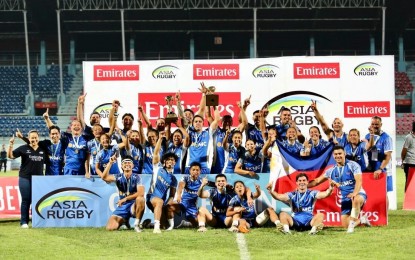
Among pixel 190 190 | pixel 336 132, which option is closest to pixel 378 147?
pixel 336 132

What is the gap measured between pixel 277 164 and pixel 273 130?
0.66 meters

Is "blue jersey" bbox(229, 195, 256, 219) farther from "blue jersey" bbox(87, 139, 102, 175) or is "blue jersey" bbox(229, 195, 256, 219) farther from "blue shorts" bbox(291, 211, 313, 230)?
"blue jersey" bbox(87, 139, 102, 175)

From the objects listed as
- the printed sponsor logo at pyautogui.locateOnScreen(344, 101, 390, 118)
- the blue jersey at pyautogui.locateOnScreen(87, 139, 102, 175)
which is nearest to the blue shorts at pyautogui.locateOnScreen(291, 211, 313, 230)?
the blue jersey at pyautogui.locateOnScreen(87, 139, 102, 175)

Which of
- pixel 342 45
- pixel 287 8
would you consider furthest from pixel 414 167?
pixel 342 45

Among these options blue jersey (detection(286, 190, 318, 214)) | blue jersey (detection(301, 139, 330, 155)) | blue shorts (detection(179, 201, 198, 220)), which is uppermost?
blue jersey (detection(301, 139, 330, 155))

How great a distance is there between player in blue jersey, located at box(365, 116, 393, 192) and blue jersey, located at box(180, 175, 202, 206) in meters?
3.49

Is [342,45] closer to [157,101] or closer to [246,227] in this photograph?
[157,101]

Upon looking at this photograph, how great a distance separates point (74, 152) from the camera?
1410 centimetres

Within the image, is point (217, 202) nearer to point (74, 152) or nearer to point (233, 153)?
point (233, 153)

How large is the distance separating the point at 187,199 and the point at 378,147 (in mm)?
4113

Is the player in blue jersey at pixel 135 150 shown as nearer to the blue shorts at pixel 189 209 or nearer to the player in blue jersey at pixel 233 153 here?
the blue shorts at pixel 189 209

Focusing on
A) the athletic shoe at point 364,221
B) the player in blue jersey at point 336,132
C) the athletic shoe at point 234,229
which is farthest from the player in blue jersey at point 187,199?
the athletic shoe at point 364,221

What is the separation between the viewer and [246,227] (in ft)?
40.7

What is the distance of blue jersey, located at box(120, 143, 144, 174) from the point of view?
45.3ft
